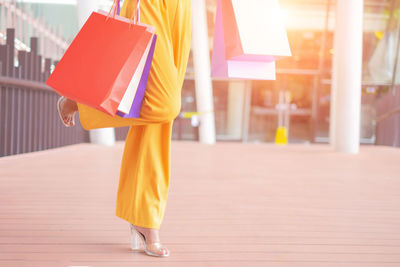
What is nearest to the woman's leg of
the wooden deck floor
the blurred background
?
the wooden deck floor

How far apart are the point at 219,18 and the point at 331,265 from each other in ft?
3.49

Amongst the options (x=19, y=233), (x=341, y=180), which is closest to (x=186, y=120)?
(x=341, y=180)

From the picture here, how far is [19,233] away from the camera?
2.07 metres

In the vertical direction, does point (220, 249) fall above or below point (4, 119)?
below

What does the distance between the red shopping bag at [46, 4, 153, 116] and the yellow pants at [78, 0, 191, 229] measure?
7.7 inches

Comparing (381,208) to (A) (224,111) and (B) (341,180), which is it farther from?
(A) (224,111)

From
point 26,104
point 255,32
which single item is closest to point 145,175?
point 255,32

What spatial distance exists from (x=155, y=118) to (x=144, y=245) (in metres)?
0.58

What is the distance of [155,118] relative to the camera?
1561 millimetres

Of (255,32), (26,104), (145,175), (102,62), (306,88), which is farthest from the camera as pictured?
(306,88)

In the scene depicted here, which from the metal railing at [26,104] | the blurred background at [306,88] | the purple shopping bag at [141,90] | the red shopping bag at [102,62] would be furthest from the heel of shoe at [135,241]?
the blurred background at [306,88]

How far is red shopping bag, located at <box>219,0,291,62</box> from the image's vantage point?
1.51 m

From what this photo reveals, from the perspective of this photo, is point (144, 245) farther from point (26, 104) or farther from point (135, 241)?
point (26, 104)

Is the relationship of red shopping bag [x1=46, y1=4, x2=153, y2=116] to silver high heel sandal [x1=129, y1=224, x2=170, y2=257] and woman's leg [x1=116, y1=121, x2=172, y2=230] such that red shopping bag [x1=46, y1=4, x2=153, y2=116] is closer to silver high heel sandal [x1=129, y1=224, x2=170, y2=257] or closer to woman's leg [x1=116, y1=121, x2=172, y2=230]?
woman's leg [x1=116, y1=121, x2=172, y2=230]
